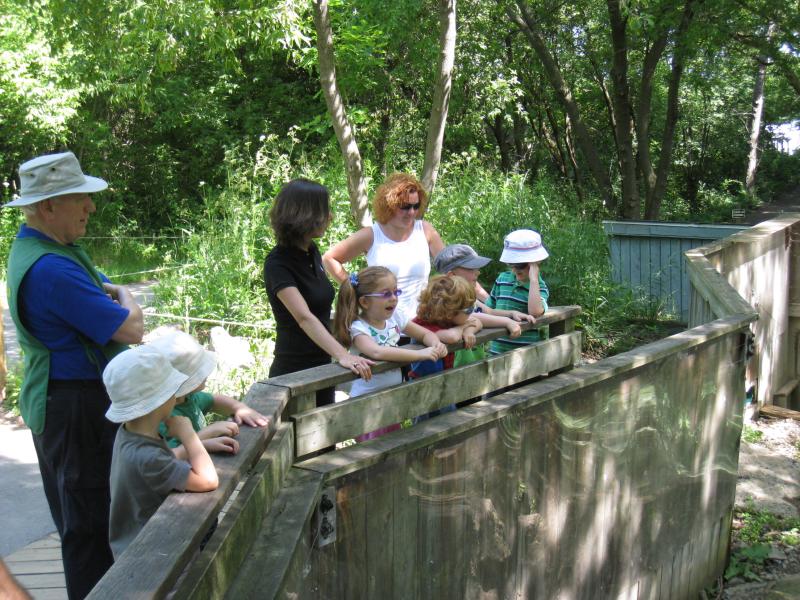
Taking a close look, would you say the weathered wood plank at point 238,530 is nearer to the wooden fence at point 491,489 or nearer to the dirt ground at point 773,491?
the wooden fence at point 491,489

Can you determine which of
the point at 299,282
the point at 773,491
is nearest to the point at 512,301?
the point at 299,282

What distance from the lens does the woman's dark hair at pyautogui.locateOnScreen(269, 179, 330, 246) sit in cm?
354

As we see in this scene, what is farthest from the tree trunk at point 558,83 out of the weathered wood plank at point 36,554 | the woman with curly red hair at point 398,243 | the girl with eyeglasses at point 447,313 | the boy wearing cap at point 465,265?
the weathered wood plank at point 36,554

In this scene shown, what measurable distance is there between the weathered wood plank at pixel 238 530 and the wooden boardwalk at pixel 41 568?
1909mm

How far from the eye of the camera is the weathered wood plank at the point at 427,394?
2.88m

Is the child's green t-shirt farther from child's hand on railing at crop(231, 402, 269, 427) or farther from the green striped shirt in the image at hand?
the green striped shirt

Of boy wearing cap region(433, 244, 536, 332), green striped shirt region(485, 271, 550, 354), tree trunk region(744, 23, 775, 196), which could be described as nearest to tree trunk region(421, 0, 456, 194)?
green striped shirt region(485, 271, 550, 354)

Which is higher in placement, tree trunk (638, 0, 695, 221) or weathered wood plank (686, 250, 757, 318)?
tree trunk (638, 0, 695, 221)

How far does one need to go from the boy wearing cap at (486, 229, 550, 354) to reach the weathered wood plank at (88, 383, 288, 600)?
7.64 ft

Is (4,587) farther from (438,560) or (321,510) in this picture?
(438,560)

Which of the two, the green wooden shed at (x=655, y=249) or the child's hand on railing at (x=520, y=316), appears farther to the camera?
the green wooden shed at (x=655, y=249)

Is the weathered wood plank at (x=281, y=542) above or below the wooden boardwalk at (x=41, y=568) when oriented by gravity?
above

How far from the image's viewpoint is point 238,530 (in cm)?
202

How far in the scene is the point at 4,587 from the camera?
126cm
